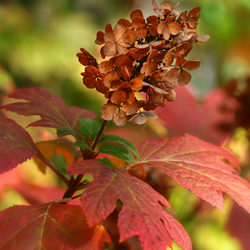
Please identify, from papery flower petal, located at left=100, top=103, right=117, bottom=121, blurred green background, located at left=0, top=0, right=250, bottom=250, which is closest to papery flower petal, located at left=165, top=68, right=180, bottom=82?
papery flower petal, located at left=100, top=103, right=117, bottom=121

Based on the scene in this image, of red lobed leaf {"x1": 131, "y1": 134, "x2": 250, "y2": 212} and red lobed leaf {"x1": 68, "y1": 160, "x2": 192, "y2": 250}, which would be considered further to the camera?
red lobed leaf {"x1": 131, "y1": 134, "x2": 250, "y2": 212}

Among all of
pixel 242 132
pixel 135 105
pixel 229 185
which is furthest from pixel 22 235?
pixel 242 132

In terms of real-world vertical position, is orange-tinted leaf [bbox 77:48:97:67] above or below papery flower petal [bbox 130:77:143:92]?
above

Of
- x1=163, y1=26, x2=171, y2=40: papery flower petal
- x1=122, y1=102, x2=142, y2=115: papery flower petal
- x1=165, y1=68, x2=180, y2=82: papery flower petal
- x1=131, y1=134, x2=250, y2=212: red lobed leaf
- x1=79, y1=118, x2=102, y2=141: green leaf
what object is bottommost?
x1=131, y1=134, x2=250, y2=212: red lobed leaf

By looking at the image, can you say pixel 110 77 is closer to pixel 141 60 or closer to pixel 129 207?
pixel 141 60

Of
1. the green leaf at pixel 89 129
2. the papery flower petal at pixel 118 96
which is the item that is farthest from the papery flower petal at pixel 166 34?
the green leaf at pixel 89 129

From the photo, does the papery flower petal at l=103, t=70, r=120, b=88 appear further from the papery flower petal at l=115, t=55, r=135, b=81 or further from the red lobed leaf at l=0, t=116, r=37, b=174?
the red lobed leaf at l=0, t=116, r=37, b=174
